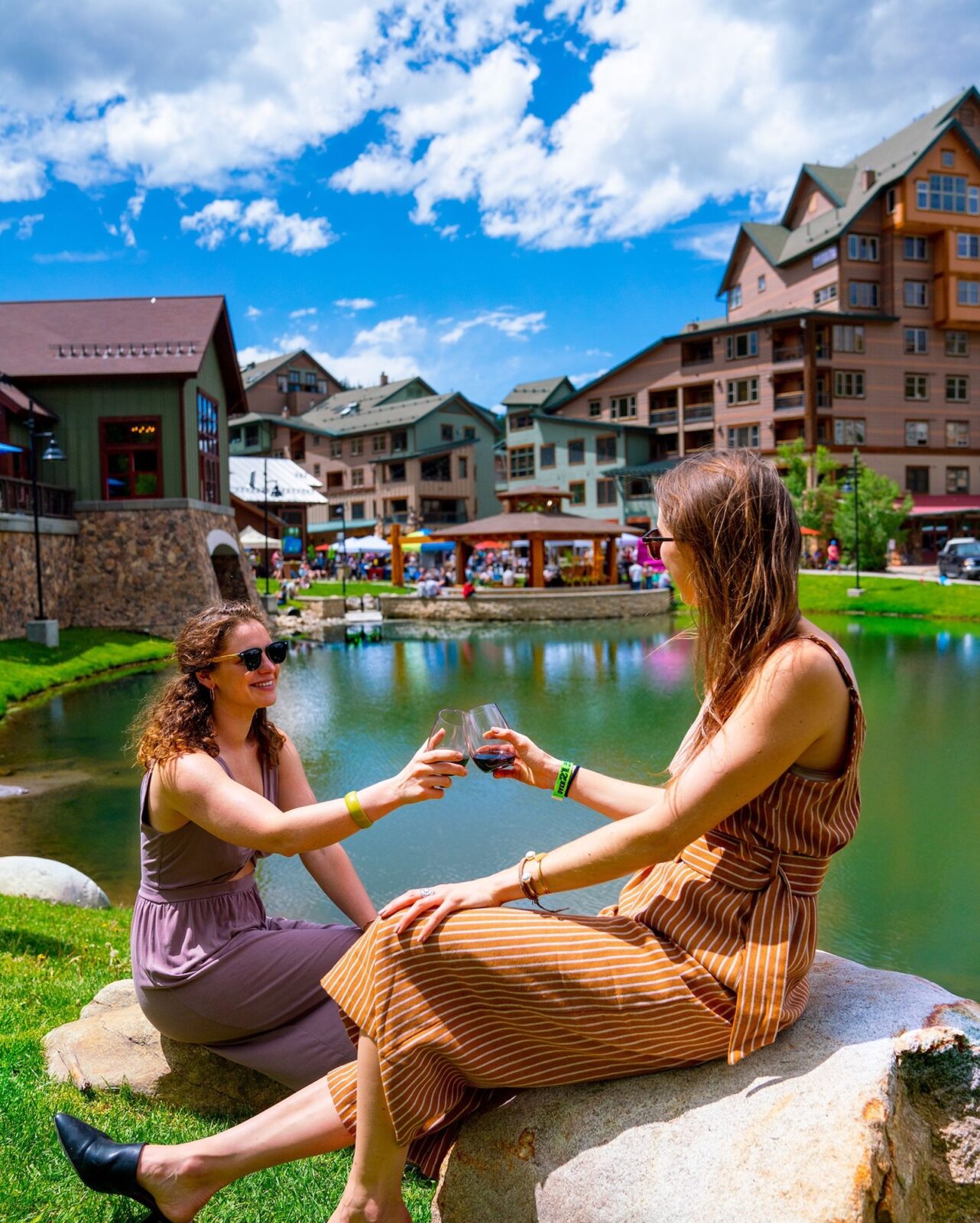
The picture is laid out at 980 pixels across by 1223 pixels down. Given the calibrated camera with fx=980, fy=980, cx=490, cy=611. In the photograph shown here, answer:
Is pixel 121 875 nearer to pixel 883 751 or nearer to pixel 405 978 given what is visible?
pixel 405 978

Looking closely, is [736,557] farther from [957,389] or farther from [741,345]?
[957,389]

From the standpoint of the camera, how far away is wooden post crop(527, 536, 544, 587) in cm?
3719

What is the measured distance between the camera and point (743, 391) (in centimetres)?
4894

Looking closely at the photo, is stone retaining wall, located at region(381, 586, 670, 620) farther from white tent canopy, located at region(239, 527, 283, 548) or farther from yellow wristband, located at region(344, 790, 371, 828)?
yellow wristband, located at region(344, 790, 371, 828)

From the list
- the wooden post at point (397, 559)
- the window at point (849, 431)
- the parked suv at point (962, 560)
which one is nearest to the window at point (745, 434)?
the window at point (849, 431)

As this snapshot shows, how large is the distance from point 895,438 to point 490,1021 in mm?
50935

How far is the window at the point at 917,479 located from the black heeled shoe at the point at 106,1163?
5122 cm

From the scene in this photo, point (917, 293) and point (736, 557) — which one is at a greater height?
point (917, 293)

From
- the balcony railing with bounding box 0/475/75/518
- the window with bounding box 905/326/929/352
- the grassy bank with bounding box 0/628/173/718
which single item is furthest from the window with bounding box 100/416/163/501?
the window with bounding box 905/326/929/352

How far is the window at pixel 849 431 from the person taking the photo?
4716cm

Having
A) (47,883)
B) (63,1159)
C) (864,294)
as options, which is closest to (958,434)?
(864,294)

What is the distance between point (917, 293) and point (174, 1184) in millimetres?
52982

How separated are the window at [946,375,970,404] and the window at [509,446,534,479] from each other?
21.7m

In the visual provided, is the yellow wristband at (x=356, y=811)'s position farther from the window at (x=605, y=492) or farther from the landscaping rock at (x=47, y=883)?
the window at (x=605, y=492)
